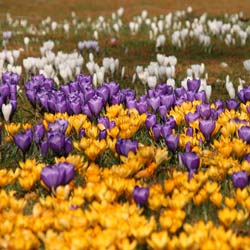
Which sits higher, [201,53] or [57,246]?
[57,246]

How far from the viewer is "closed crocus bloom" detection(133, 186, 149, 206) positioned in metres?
6.21

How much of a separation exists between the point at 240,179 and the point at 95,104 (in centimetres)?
370

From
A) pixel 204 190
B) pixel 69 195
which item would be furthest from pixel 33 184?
pixel 204 190

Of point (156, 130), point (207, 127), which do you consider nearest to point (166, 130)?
point (156, 130)

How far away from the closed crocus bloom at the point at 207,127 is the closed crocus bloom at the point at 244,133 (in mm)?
419

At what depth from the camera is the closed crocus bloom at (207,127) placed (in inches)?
330

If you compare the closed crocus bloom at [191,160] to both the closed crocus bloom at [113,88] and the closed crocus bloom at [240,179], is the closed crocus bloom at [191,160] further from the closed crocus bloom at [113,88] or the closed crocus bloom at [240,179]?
the closed crocus bloom at [113,88]

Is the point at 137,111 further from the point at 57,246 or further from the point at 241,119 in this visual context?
the point at 57,246

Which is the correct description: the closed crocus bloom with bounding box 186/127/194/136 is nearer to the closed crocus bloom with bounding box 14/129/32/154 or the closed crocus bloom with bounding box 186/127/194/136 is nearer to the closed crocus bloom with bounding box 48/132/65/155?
the closed crocus bloom with bounding box 48/132/65/155

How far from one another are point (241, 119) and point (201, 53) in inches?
413

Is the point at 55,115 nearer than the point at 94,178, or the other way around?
the point at 94,178

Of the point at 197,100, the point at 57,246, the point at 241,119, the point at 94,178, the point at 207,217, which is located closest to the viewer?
the point at 57,246

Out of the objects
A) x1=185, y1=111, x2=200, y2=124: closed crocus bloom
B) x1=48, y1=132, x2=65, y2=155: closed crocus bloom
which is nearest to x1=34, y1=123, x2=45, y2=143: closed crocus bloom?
x1=48, y1=132, x2=65, y2=155: closed crocus bloom

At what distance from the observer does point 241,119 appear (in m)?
9.20
